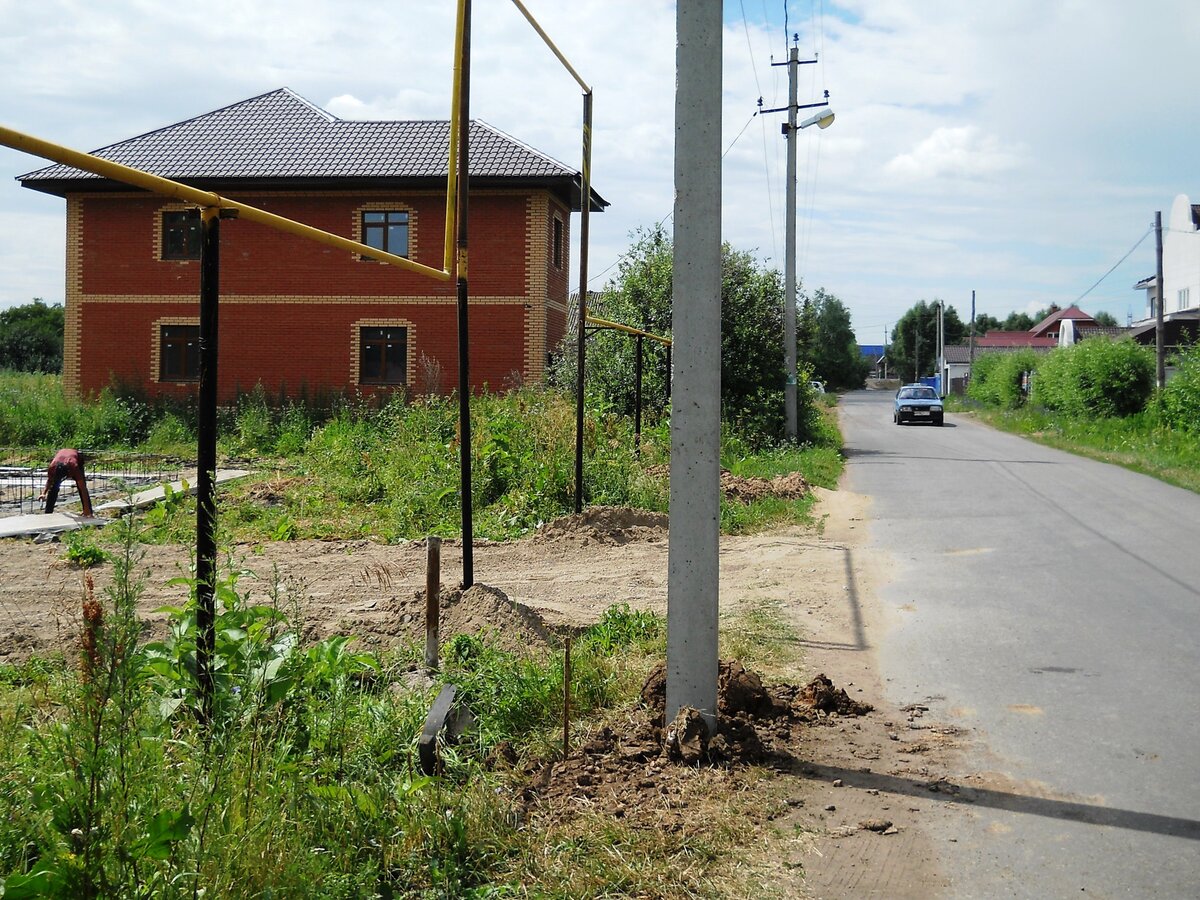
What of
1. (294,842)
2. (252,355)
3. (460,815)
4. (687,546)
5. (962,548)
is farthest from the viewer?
(252,355)

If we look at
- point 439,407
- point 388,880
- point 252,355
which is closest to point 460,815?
point 388,880

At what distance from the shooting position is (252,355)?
28031 mm

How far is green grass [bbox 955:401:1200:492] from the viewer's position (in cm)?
2036

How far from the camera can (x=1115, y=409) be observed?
1302 inches

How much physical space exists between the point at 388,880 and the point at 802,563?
7.35m

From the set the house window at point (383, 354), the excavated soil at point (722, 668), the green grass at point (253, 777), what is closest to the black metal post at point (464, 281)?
the excavated soil at point (722, 668)

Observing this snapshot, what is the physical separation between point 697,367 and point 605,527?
22.6 ft

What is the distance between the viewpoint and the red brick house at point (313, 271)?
2723 centimetres

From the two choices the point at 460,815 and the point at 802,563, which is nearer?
the point at 460,815

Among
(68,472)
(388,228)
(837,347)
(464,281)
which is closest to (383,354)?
(388,228)

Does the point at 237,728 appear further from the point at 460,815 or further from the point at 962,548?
the point at 962,548

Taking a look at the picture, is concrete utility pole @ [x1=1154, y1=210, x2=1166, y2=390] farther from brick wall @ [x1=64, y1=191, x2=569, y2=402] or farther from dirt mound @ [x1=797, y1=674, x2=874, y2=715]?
dirt mound @ [x1=797, y1=674, x2=874, y2=715]

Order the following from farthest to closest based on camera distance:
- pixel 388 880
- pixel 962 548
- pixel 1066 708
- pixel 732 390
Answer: pixel 732 390
pixel 962 548
pixel 1066 708
pixel 388 880

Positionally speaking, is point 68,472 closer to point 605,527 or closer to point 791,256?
point 605,527
